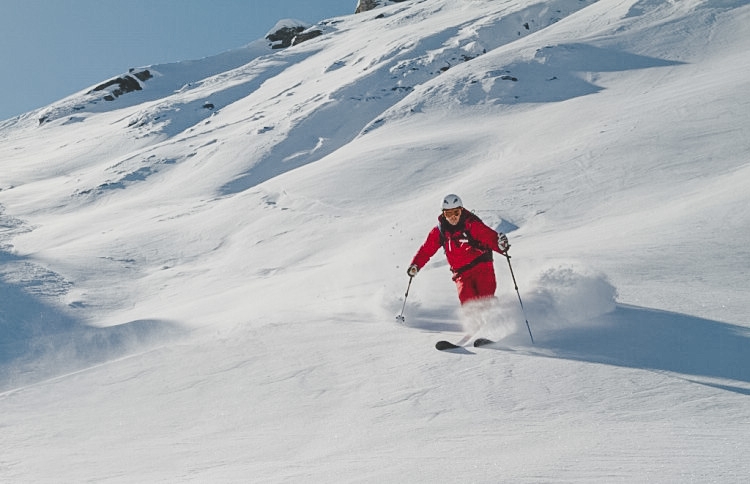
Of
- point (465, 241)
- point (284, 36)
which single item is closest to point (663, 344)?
point (465, 241)

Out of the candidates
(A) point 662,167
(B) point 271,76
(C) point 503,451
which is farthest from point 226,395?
(B) point 271,76

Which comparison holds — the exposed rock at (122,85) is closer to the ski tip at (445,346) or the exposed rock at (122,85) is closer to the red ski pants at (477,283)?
the red ski pants at (477,283)

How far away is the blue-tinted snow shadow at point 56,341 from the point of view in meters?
7.07

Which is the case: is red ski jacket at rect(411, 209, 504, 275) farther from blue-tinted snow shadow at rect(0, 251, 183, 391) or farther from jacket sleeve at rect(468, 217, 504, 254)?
blue-tinted snow shadow at rect(0, 251, 183, 391)

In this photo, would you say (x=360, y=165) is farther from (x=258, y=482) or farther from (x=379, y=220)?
(x=258, y=482)

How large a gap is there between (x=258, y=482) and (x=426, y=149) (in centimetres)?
1434

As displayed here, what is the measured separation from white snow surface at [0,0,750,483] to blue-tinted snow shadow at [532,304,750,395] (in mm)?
28

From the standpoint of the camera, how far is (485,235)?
664cm

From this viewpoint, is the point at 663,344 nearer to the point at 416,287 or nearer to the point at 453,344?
the point at 453,344

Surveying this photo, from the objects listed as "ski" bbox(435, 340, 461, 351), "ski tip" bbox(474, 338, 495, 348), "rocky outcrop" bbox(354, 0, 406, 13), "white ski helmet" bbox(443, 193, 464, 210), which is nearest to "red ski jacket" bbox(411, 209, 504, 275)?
"white ski helmet" bbox(443, 193, 464, 210)

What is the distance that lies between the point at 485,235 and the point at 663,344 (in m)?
2.19

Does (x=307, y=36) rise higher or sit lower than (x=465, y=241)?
higher

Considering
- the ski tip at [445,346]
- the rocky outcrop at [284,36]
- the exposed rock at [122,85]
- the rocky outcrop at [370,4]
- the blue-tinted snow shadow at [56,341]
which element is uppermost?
the rocky outcrop at [370,4]

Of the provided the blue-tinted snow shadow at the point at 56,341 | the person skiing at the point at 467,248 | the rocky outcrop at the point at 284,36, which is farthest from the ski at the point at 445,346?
the rocky outcrop at the point at 284,36
